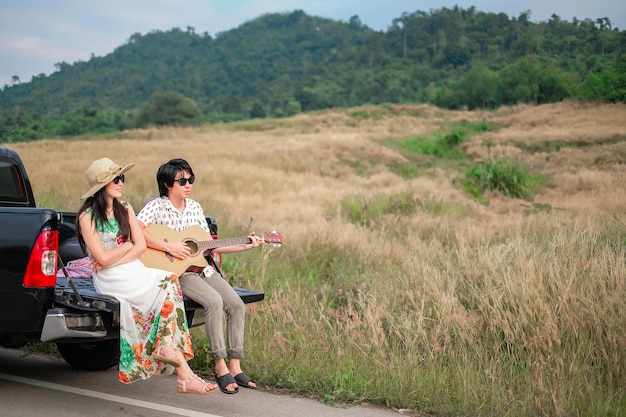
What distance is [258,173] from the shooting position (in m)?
32.2

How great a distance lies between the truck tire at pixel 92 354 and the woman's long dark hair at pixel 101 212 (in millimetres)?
1365

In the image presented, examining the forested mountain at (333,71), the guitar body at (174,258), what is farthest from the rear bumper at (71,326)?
the forested mountain at (333,71)

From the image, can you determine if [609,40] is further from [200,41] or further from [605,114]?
[200,41]

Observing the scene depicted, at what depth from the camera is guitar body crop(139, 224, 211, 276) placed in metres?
6.36

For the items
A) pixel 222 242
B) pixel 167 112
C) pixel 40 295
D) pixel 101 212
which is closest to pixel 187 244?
pixel 222 242

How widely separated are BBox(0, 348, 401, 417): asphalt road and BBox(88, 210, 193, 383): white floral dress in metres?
0.39

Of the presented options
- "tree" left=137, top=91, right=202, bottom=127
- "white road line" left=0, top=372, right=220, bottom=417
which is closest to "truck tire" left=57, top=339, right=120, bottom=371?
"white road line" left=0, top=372, right=220, bottom=417

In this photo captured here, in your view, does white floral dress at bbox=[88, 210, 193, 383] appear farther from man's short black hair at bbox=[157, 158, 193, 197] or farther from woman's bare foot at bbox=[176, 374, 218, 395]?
man's short black hair at bbox=[157, 158, 193, 197]

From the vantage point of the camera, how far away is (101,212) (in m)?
6.04

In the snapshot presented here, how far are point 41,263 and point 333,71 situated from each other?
147 m

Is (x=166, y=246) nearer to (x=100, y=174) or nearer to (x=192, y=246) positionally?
(x=192, y=246)

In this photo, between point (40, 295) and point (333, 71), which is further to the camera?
point (333, 71)

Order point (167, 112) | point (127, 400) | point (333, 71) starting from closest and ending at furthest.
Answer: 1. point (127, 400)
2. point (167, 112)
3. point (333, 71)

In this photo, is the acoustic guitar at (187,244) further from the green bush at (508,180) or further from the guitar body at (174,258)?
the green bush at (508,180)
